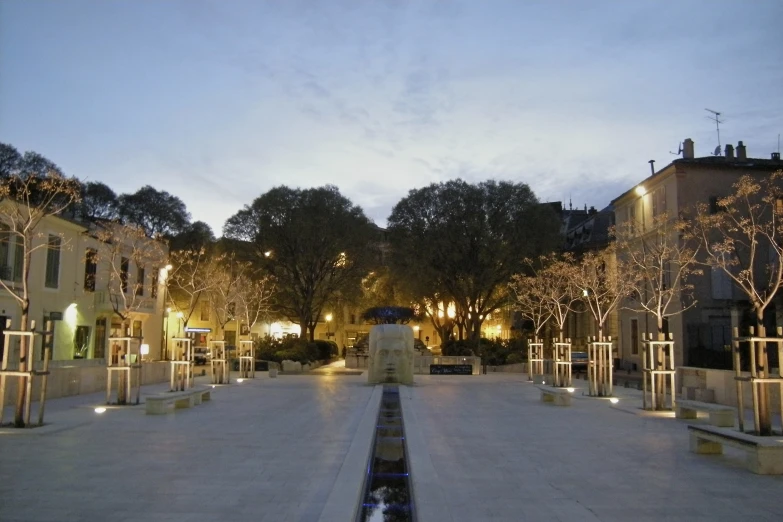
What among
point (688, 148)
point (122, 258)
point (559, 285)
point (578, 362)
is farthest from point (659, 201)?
point (122, 258)

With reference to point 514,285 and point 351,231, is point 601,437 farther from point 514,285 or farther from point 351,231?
point 351,231

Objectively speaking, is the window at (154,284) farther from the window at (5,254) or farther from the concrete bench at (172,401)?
the concrete bench at (172,401)

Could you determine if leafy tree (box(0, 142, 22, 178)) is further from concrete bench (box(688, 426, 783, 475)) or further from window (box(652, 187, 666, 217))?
concrete bench (box(688, 426, 783, 475))

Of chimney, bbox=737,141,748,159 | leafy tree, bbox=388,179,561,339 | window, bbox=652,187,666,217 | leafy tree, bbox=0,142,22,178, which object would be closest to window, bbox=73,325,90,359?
leafy tree, bbox=0,142,22,178

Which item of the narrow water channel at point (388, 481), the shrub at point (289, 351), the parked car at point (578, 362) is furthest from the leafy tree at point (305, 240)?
the narrow water channel at point (388, 481)

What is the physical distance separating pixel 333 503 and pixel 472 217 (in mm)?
34794

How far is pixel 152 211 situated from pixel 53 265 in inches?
984

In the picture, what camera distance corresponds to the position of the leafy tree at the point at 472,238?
133ft

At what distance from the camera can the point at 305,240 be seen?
4428 cm

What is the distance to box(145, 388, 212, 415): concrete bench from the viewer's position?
1531 centimetres

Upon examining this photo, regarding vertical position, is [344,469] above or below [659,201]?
below

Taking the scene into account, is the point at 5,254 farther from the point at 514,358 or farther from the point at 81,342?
the point at 514,358

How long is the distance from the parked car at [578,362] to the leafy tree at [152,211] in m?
34.2

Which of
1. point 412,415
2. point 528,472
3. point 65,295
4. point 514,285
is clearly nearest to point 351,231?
point 514,285
